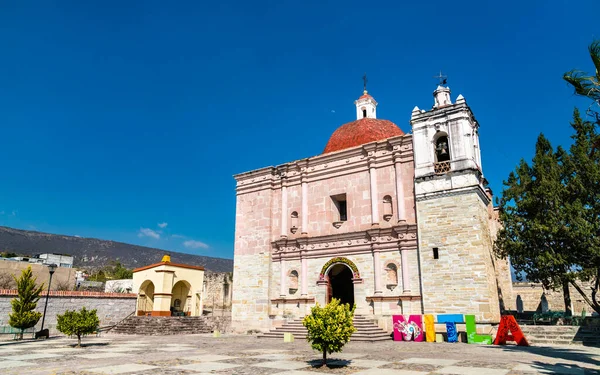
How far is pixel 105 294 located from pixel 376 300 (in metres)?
15.4

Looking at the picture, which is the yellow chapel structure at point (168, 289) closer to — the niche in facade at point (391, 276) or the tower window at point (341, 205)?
the tower window at point (341, 205)

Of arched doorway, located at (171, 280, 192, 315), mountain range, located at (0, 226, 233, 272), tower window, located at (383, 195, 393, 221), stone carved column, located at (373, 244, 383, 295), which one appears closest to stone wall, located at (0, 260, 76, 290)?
arched doorway, located at (171, 280, 192, 315)

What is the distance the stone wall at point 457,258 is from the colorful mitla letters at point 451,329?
45 centimetres

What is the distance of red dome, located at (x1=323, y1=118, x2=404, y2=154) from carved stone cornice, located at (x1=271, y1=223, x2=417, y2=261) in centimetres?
599

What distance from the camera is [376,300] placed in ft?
60.7

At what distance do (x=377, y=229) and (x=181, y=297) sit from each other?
53.2 feet

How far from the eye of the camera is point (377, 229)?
1923 cm

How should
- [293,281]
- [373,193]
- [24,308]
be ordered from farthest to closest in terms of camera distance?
1. [293,281]
2. [373,193]
3. [24,308]

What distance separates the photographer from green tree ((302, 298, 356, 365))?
376 inches

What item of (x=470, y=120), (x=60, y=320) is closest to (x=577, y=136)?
(x=470, y=120)

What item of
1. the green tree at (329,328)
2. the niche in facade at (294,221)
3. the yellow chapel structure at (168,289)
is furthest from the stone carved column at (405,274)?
the yellow chapel structure at (168,289)

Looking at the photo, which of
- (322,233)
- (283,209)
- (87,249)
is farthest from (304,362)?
(87,249)

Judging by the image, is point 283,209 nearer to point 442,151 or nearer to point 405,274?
point 405,274

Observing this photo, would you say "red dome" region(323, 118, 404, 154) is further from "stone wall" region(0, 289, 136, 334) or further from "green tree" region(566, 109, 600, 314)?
"stone wall" region(0, 289, 136, 334)
